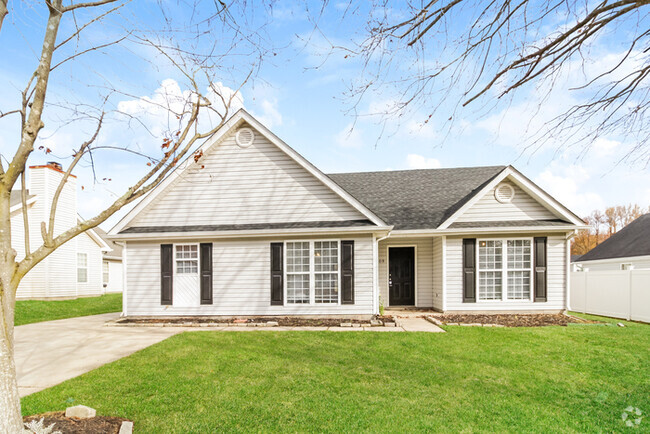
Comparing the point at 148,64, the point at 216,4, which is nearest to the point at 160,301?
the point at 148,64

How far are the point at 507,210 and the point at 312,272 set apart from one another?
6486 millimetres

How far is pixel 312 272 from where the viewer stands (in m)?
10.7

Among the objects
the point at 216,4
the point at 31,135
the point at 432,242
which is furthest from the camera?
the point at 432,242

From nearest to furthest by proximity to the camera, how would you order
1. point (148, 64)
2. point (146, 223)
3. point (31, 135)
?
point (31, 135) < point (148, 64) < point (146, 223)

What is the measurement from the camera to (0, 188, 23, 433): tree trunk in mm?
3076

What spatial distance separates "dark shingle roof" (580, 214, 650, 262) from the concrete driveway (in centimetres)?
2132

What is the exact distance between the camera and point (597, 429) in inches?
155

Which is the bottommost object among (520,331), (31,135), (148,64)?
(520,331)

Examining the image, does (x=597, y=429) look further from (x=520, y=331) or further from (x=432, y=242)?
(x=432, y=242)

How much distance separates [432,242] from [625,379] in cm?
751

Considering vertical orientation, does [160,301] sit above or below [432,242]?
below

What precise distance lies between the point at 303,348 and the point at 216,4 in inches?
235

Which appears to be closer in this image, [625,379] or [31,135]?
[31,135]

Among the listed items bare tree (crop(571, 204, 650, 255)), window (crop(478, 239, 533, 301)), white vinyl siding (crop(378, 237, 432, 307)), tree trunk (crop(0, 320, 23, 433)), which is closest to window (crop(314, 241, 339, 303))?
white vinyl siding (crop(378, 237, 432, 307))
